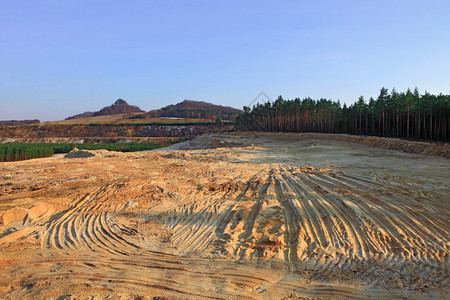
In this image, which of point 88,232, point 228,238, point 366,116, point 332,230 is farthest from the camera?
point 366,116

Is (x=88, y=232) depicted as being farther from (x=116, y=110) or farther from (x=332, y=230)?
(x=116, y=110)

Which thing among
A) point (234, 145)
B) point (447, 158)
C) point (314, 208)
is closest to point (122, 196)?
point (314, 208)

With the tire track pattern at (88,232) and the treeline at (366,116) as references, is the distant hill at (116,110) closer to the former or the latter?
the treeline at (366,116)

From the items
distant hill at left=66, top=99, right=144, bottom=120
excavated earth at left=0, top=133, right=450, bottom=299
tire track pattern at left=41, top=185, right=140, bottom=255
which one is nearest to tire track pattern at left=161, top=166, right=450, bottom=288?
excavated earth at left=0, top=133, right=450, bottom=299

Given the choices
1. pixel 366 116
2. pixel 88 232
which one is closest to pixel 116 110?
pixel 366 116

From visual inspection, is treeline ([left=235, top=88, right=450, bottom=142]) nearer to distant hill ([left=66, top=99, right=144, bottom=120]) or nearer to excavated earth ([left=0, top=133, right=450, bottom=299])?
excavated earth ([left=0, top=133, right=450, bottom=299])

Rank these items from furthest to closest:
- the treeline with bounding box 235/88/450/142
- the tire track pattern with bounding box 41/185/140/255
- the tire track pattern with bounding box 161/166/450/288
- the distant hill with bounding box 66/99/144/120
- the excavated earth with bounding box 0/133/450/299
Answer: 1. the distant hill with bounding box 66/99/144/120
2. the treeline with bounding box 235/88/450/142
3. the tire track pattern with bounding box 41/185/140/255
4. the tire track pattern with bounding box 161/166/450/288
5. the excavated earth with bounding box 0/133/450/299
